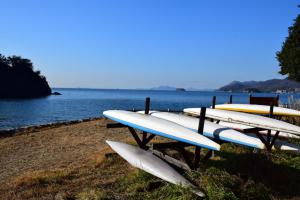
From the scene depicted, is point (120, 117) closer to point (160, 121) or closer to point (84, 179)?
point (160, 121)

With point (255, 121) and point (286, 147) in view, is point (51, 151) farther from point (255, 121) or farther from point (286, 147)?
point (286, 147)

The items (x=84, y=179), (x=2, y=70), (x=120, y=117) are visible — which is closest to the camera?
(x=84, y=179)

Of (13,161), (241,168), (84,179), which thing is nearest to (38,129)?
(13,161)

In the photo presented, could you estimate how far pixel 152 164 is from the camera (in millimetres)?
7934

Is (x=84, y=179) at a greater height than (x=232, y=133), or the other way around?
(x=232, y=133)

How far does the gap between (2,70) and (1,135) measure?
11572cm

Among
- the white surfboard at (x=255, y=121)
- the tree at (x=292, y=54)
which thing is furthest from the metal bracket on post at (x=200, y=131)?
the tree at (x=292, y=54)

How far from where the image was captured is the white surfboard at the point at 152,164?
684cm

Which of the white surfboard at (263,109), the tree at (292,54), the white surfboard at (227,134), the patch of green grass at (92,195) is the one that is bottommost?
the patch of green grass at (92,195)

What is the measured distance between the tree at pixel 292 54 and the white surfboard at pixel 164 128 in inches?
649

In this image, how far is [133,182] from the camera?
Answer: 754 centimetres

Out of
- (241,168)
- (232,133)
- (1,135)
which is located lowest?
(1,135)

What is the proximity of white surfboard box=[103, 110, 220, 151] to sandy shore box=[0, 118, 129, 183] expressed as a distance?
1.84 metres

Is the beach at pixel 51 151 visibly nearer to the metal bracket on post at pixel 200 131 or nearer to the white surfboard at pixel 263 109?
the metal bracket on post at pixel 200 131
